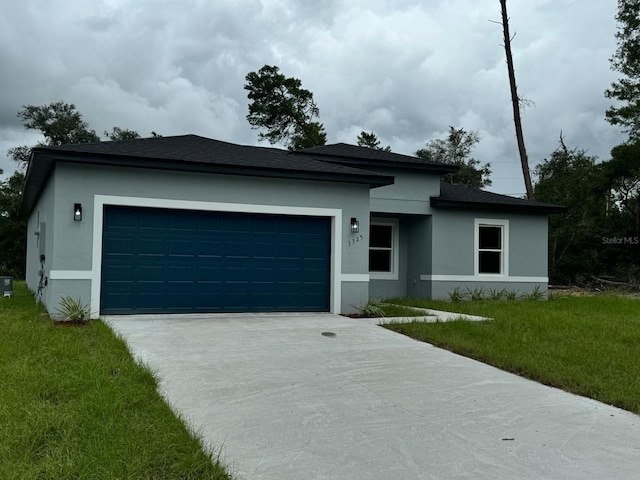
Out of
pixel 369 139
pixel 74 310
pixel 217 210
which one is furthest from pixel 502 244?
pixel 369 139

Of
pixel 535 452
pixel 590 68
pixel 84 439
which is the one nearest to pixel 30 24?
pixel 84 439

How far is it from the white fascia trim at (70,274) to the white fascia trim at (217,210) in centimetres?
7

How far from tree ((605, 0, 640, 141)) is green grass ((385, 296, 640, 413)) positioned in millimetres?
18889

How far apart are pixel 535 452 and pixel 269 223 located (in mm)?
7787

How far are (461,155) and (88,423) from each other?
3714cm

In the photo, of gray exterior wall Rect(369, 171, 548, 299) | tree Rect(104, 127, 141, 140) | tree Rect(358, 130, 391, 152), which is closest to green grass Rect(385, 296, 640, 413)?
gray exterior wall Rect(369, 171, 548, 299)

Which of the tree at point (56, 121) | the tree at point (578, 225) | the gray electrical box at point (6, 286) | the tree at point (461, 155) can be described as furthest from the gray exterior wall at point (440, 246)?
the tree at point (56, 121)

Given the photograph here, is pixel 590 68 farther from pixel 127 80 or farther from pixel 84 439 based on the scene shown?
pixel 84 439

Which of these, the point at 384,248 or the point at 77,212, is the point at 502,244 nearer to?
the point at 384,248

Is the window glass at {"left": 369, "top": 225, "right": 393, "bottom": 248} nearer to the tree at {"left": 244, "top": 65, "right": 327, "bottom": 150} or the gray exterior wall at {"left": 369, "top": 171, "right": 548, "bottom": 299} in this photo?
the gray exterior wall at {"left": 369, "top": 171, "right": 548, "bottom": 299}

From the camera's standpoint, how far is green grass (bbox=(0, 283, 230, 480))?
11.0 ft

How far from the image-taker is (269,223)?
432 inches

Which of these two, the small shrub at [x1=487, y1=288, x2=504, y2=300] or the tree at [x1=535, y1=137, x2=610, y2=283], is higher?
the tree at [x1=535, y1=137, x2=610, y2=283]

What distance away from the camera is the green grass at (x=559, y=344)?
229 inches
